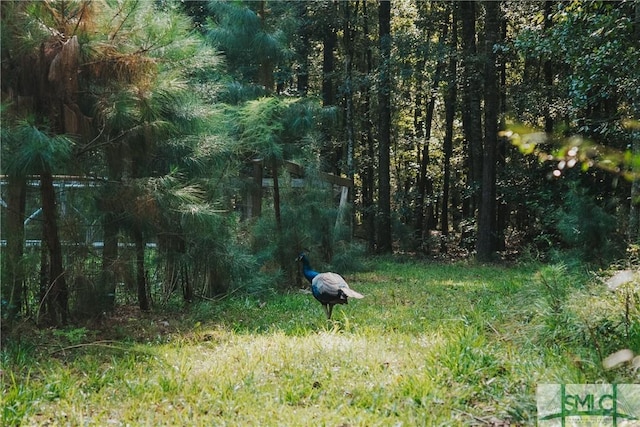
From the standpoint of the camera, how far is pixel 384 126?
16.1 meters

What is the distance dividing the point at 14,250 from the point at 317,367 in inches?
129

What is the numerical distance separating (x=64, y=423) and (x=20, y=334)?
7.18 feet

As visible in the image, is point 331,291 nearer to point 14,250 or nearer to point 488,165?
point 14,250

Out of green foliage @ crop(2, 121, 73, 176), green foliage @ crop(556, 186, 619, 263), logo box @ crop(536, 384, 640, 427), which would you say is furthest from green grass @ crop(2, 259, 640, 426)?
green foliage @ crop(556, 186, 619, 263)

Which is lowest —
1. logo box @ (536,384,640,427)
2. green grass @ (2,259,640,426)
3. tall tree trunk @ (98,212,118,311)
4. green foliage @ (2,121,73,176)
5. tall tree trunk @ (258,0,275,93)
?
green grass @ (2,259,640,426)

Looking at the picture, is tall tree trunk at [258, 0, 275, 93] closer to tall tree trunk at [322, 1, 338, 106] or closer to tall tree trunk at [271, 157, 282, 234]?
tall tree trunk at [271, 157, 282, 234]

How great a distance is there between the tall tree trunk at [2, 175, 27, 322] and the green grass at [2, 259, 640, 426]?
0.44m

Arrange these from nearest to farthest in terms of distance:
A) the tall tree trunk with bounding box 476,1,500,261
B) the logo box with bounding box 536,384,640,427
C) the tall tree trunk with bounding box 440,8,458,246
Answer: the logo box with bounding box 536,384,640,427, the tall tree trunk with bounding box 476,1,500,261, the tall tree trunk with bounding box 440,8,458,246

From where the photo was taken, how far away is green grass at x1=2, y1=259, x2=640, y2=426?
3.39 metres

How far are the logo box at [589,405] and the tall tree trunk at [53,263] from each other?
465cm

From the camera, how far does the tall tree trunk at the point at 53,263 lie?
18.9 feet

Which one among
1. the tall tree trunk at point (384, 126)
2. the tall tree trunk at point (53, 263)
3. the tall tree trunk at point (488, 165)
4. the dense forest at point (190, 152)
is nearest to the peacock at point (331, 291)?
the dense forest at point (190, 152)

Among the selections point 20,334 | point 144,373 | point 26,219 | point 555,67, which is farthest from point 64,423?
point 555,67

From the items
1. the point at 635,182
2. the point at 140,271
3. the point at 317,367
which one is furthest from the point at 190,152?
the point at 635,182
